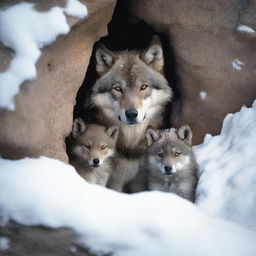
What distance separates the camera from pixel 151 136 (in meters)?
5.77

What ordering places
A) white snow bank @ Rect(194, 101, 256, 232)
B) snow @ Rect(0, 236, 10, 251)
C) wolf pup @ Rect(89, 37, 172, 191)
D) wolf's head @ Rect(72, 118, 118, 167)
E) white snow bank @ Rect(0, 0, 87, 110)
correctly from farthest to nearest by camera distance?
1. wolf pup @ Rect(89, 37, 172, 191)
2. wolf's head @ Rect(72, 118, 118, 167)
3. white snow bank @ Rect(194, 101, 256, 232)
4. white snow bank @ Rect(0, 0, 87, 110)
5. snow @ Rect(0, 236, 10, 251)

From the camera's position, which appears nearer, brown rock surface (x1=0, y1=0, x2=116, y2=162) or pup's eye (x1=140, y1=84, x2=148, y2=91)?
brown rock surface (x1=0, y1=0, x2=116, y2=162)

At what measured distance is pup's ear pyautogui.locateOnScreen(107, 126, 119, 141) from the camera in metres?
5.84

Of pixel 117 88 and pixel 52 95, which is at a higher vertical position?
pixel 52 95

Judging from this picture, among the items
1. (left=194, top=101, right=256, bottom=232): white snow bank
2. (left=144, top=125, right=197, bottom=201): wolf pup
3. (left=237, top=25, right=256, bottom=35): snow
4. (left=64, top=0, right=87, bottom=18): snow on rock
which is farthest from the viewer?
(left=144, top=125, right=197, bottom=201): wolf pup

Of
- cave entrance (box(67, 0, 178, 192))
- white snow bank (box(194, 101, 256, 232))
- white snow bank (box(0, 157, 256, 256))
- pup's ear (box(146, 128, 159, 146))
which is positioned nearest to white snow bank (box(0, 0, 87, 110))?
white snow bank (box(0, 157, 256, 256))

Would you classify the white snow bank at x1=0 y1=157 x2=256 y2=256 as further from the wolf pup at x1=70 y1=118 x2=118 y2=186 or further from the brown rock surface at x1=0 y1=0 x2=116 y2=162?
the wolf pup at x1=70 y1=118 x2=118 y2=186

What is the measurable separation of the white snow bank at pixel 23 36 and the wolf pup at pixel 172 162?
182 centimetres

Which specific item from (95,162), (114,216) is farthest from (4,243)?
(95,162)

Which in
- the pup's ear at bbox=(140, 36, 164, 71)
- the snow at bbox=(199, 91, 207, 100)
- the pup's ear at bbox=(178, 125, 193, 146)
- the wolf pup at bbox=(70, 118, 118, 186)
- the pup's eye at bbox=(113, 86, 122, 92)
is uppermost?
the pup's ear at bbox=(140, 36, 164, 71)

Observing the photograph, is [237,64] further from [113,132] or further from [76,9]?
[76,9]

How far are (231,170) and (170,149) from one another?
88 centimetres

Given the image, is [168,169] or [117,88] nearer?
[168,169]

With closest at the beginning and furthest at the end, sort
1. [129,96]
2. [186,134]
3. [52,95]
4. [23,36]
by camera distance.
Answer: [23,36] < [52,95] < [129,96] < [186,134]
